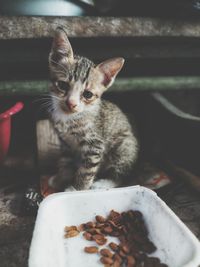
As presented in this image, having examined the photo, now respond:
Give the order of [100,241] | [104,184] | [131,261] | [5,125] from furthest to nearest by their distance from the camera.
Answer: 1. [104,184]
2. [5,125]
3. [100,241]
4. [131,261]

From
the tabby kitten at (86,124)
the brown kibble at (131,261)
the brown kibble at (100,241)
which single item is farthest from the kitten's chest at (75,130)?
the brown kibble at (131,261)

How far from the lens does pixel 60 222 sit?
3.69ft

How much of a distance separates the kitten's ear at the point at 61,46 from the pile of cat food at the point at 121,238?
2.41 ft

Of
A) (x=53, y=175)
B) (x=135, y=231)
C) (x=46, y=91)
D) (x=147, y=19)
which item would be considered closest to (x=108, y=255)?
(x=135, y=231)

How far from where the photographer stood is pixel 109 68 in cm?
136

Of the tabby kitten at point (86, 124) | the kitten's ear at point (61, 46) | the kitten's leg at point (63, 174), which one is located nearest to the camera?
the kitten's ear at point (61, 46)

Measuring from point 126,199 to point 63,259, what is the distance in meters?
0.33

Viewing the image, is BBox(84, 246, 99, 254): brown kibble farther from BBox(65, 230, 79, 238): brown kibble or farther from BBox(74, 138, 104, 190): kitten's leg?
BBox(74, 138, 104, 190): kitten's leg

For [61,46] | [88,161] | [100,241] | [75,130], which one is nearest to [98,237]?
[100,241]

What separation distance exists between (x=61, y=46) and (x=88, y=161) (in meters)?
0.58

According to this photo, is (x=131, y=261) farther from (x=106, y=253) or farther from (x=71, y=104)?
(x=71, y=104)

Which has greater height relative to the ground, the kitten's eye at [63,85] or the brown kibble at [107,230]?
the kitten's eye at [63,85]

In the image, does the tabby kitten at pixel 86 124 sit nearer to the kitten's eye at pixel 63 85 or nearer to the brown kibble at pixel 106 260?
the kitten's eye at pixel 63 85

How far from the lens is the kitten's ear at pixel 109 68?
51.8 inches
